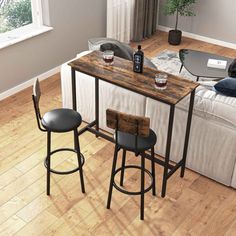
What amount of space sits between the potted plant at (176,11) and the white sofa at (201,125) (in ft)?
8.55

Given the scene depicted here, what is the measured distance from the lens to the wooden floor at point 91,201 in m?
3.26

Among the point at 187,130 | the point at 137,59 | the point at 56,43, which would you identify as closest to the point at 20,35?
the point at 56,43

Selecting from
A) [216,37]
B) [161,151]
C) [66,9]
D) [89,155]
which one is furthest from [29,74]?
[216,37]

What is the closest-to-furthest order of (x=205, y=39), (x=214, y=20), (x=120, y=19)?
(x=120, y=19) < (x=214, y=20) < (x=205, y=39)

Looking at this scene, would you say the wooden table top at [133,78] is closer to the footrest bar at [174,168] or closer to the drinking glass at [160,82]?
the drinking glass at [160,82]

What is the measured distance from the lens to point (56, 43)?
5383 mm

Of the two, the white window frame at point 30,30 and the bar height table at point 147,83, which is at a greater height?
the bar height table at point 147,83

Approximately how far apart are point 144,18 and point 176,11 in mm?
528

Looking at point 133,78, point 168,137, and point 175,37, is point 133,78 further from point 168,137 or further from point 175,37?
point 175,37

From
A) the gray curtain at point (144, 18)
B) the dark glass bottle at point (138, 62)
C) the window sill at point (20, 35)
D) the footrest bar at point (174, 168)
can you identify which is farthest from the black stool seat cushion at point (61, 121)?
the gray curtain at point (144, 18)

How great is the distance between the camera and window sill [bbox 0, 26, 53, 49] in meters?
→ 4.73

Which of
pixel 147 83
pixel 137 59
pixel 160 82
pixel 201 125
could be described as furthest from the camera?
pixel 201 125

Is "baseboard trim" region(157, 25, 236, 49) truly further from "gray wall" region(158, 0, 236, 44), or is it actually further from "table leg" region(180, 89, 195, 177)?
"table leg" region(180, 89, 195, 177)

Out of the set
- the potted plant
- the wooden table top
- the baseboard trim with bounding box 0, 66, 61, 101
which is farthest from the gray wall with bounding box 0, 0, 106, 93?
the wooden table top
